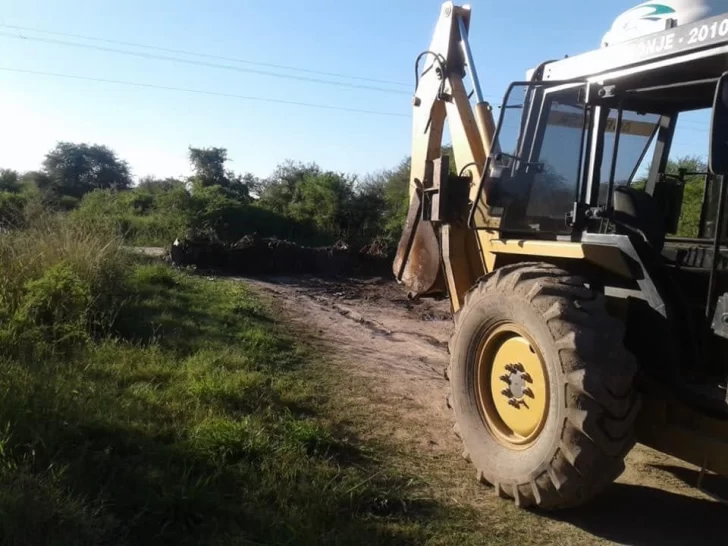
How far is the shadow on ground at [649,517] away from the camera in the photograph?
390cm

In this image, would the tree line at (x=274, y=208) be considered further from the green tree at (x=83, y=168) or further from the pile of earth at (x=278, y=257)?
the green tree at (x=83, y=168)

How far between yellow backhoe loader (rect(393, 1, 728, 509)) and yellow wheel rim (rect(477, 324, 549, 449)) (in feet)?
0.04

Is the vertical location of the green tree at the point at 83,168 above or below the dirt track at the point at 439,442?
above

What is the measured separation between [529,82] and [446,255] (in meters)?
1.69

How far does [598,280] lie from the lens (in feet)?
14.0

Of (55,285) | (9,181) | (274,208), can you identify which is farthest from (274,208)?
(55,285)

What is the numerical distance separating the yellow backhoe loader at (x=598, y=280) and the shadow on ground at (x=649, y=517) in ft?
1.23

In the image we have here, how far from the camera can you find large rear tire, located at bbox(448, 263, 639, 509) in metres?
3.62

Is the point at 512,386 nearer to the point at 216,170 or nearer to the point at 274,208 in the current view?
the point at 274,208

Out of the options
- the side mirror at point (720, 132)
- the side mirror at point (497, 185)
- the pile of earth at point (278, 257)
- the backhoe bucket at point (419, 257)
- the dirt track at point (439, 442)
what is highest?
the side mirror at point (720, 132)

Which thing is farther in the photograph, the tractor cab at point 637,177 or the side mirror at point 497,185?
the side mirror at point 497,185

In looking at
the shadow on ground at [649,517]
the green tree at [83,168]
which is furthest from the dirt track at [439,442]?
the green tree at [83,168]

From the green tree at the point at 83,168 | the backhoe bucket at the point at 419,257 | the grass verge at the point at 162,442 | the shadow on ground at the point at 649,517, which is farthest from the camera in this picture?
the green tree at the point at 83,168

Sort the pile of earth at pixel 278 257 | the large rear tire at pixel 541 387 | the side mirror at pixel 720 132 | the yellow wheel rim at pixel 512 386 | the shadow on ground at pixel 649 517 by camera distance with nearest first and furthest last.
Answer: the side mirror at pixel 720 132, the large rear tire at pixel 541 387, the shadow on ground at pixel 649 517, the yellow wheel rim at pixel 512 386, the pile of earth at pixel 278 257
